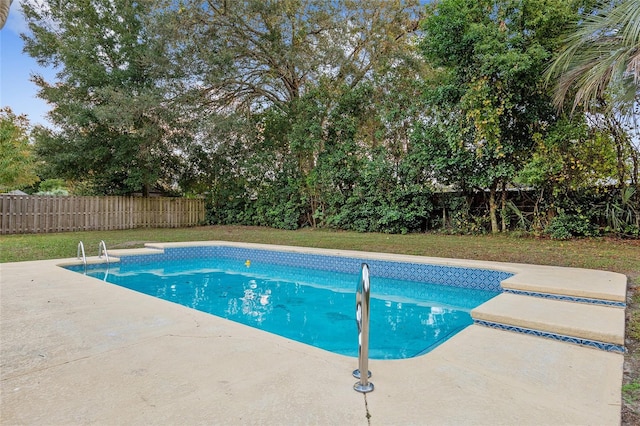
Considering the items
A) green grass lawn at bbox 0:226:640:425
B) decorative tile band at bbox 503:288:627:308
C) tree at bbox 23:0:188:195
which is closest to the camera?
decorative tile band at bbox 503:288:627:308

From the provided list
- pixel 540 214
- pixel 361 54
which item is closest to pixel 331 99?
pixel 361 54

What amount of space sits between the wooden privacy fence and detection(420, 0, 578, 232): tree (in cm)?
1074

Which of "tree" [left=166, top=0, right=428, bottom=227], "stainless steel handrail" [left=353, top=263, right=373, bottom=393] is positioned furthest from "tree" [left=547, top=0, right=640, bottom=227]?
"stainless steel handrail" [left=353, top=263, right=373, bottom=393]

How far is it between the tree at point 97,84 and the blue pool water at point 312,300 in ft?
21.9

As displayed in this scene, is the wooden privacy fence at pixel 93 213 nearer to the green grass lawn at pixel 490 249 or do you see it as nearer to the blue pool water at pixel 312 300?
the green grass lawn at pixel 490 249

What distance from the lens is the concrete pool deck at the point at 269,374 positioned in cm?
165

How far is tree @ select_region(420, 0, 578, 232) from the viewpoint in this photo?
7628mm

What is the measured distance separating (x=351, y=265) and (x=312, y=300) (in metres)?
1.65

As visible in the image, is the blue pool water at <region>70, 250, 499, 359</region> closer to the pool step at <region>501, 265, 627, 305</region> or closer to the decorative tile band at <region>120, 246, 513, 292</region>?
the decorative tile band at <region>120, 246, 513, 292</region>

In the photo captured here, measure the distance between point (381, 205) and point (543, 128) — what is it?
4.50 meters

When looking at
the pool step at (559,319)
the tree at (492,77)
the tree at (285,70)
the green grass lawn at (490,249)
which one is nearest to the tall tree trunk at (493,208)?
the tree at (492,77)

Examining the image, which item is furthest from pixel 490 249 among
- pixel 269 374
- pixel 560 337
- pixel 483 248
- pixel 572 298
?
pixel 269 374

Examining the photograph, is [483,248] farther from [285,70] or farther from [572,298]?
[285,70]

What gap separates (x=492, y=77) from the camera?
808 centimetres
